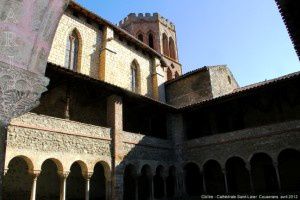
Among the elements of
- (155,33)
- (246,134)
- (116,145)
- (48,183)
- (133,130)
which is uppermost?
(155,33)

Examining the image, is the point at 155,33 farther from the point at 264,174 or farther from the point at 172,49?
the point at 264,174

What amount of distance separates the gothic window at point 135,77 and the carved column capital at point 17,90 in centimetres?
1903

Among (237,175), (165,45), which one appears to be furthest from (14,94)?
(165,45)

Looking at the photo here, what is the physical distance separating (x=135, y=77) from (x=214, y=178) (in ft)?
30.7

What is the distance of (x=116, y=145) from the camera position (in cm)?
1340

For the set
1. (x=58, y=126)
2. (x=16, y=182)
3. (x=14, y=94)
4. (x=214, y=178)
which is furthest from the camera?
(x=214, y=178)

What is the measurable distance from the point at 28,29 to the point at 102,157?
35.9ft

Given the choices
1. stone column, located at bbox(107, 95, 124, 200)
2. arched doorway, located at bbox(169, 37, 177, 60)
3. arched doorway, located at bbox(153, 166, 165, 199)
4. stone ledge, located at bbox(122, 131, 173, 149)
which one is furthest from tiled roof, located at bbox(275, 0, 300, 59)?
arched doorway, located at bbox(169, 37, 177, 60)

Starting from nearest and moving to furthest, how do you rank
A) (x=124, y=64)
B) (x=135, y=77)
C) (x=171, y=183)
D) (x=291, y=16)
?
(x=291, y=16) → (x=171, y=183) → (x=124, y=64) → (x=135, y=77)

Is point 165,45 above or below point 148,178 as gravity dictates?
above

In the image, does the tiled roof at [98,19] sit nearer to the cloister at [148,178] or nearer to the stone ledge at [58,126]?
the stone ledge at [58,126]

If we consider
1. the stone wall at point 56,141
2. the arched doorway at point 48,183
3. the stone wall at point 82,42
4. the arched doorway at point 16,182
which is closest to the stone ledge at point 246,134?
the stone wall at point 56,141

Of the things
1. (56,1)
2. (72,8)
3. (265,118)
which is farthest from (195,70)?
(56,1)

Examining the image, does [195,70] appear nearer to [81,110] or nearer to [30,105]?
[81,110]
